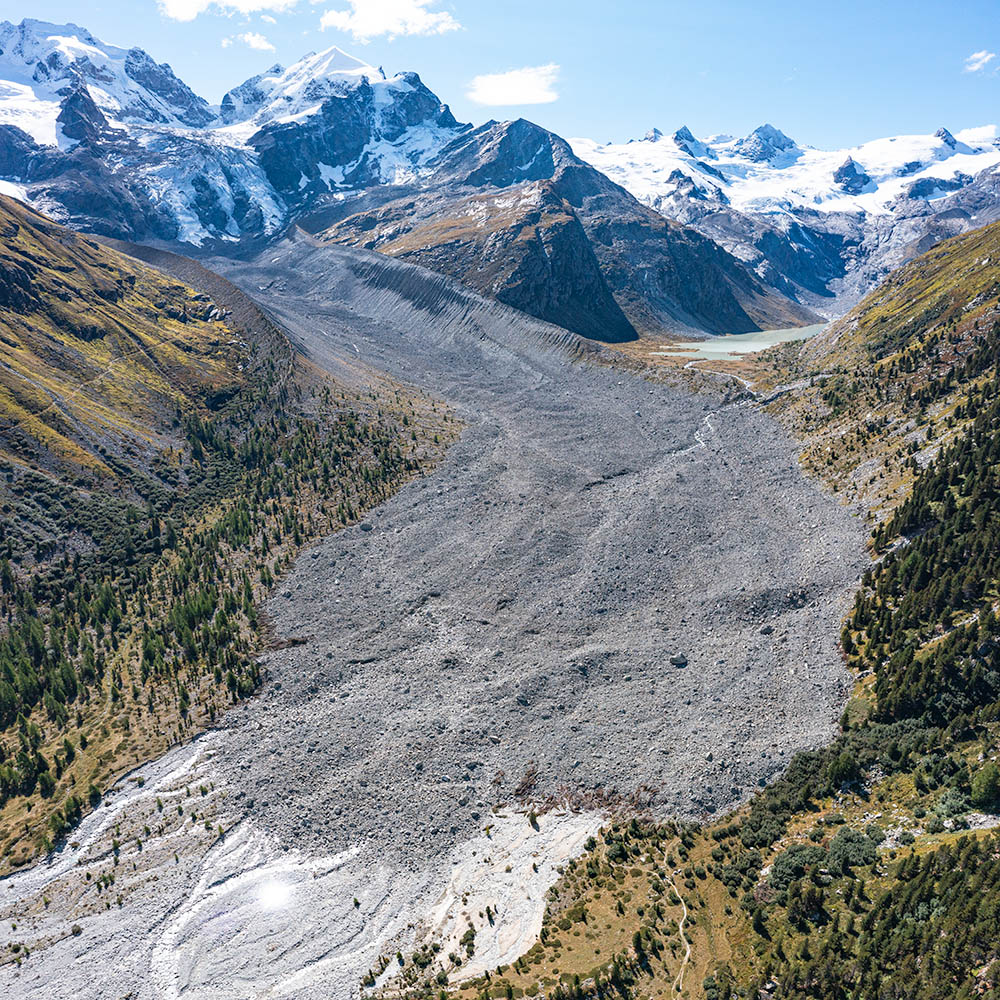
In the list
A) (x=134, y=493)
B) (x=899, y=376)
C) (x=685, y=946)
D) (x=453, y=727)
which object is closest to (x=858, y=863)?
(x=685, y=946)

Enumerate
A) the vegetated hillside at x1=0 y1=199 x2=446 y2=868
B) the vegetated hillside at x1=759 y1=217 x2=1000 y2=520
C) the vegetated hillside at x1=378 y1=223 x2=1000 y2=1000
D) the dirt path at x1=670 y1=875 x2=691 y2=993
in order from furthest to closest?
the vegetated hillside at x1=759 y1=217 x2=1000 y2=520, the vegetated hillside at x1=0 y1=199 x2=446 y2=868, the dirt path at x1=670 y1=875 x2=691 y2=993, the vegetated hillside at x1=378 y1=223 x2=1000 y2=1000

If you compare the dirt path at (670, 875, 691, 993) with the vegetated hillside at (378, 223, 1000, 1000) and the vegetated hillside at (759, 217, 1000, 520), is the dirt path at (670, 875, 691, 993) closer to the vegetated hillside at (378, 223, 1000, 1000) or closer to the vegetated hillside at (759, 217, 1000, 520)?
the vegetated hillside at (378, 223, 1000, 1000)

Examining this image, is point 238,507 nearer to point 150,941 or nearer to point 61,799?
point 61,799

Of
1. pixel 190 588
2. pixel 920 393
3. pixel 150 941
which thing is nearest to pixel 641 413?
pixel 920 393

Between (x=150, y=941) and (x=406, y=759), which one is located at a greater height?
(x=406, y=759)

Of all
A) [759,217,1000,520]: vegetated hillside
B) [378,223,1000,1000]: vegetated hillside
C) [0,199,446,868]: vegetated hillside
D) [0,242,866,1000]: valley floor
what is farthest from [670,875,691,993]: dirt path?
[759,217,1000,520]: vegetated hillside

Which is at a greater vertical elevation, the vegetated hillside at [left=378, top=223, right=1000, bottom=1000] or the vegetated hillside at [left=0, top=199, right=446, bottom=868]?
the vegetated hillside at [left=0, top=199, right=446, bottom=868]

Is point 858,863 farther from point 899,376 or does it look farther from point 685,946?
point 899,376
